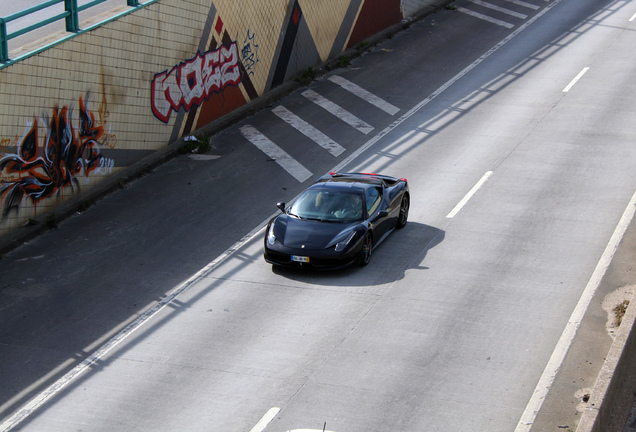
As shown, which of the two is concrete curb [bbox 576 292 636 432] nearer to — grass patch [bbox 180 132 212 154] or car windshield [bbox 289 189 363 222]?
car windshield [bbox 289 189 363 222]

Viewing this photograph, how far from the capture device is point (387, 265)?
49.5ft

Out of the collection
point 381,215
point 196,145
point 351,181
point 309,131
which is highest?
point 351,181

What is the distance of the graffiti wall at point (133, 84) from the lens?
55.7ft

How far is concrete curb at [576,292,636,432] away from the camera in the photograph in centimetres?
918

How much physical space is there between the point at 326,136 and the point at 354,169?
264 centimetres

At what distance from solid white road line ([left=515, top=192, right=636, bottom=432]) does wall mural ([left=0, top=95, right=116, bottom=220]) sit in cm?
1098

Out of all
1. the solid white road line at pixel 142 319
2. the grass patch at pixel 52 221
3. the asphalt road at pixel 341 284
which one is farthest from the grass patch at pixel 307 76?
the grass patch at pixel 52 221

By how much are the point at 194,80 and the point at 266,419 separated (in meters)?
13.8

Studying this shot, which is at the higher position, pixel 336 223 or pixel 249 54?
pixel 249 54

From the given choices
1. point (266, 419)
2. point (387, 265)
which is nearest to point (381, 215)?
point (387, 265)

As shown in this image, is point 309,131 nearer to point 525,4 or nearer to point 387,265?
point 387,265

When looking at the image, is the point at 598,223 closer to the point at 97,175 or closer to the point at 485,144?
the point at 485,144

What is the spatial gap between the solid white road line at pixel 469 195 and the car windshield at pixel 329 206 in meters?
2.59

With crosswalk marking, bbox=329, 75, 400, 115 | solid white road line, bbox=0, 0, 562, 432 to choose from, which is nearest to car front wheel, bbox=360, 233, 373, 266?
solid white road line, bbox=0, 0, 562, 432
